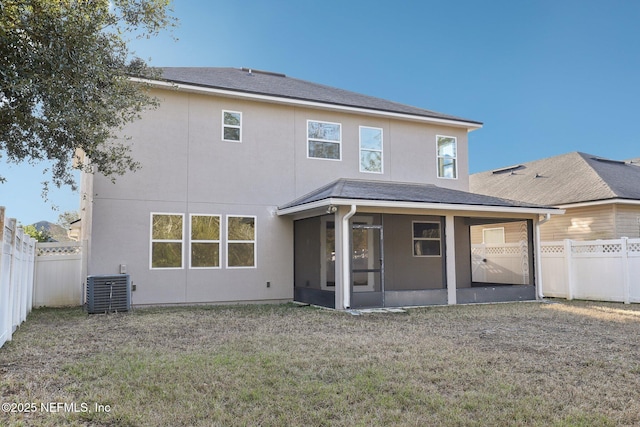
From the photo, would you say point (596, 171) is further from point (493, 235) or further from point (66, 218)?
point (66, 218)

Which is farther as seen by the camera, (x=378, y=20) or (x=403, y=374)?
(x=378, y=20)

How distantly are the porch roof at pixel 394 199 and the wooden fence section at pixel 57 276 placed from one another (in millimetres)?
5123

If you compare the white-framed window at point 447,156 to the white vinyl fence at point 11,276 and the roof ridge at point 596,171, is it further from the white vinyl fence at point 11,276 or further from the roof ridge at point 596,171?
the white vinyl fence at point 11,276

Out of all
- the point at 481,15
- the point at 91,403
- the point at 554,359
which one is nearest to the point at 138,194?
the point at 91,403

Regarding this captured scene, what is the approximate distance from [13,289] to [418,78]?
2382 cm

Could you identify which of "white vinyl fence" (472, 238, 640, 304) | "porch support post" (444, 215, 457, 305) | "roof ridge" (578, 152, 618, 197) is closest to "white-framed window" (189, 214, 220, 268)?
"porch support post" (444, 215, 457, 305)

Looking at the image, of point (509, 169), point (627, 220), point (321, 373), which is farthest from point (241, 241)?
point (509, 169)

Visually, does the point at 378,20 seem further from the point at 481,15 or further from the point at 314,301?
the point at 314,301

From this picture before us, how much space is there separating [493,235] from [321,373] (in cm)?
1423

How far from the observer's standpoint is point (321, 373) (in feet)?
16.0

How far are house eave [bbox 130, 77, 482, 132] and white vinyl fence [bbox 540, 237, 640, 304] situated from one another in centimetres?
460

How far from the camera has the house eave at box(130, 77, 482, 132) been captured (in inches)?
440

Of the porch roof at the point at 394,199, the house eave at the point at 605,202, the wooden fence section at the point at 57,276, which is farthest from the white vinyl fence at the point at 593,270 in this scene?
the wooden fence section at the point at 57,276

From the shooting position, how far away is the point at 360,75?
1058 inches
